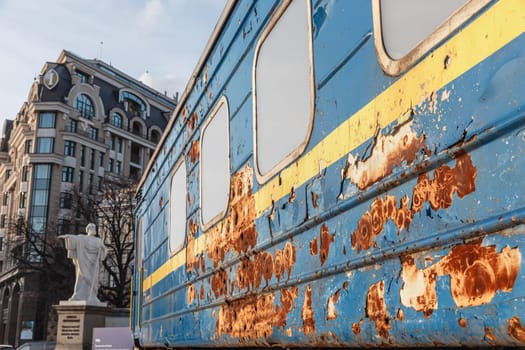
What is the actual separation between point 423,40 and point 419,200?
1.45 ft

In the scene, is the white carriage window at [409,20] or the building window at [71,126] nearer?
the white carriage window at [409,20]

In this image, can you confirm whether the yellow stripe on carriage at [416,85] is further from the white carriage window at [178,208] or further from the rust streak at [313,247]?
the white carriage window at [178,208]

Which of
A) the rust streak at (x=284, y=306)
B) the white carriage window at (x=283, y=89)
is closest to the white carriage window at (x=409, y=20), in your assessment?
the white carriage window at (x=283, y=89)

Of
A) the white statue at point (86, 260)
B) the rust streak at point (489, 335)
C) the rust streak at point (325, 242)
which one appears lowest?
the rust streak at point (489, 335)

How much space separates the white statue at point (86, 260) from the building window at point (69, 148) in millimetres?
31346

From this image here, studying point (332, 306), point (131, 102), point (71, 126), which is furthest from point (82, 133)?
point (332, 306)

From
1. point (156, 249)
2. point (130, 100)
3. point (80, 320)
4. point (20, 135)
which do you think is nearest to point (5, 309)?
point (20, 135)

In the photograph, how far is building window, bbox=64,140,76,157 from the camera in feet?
153

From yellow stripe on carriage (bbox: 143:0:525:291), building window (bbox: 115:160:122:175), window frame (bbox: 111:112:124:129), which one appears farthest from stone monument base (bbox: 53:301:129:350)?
window frame (bbox: 111:112:124:129)

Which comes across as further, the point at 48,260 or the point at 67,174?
the point at 67,174

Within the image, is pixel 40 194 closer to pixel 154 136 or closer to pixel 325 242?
pixel 154 136

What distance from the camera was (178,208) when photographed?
482 centimetres

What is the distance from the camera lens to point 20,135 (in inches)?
1929

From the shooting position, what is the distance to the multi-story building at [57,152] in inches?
1758
